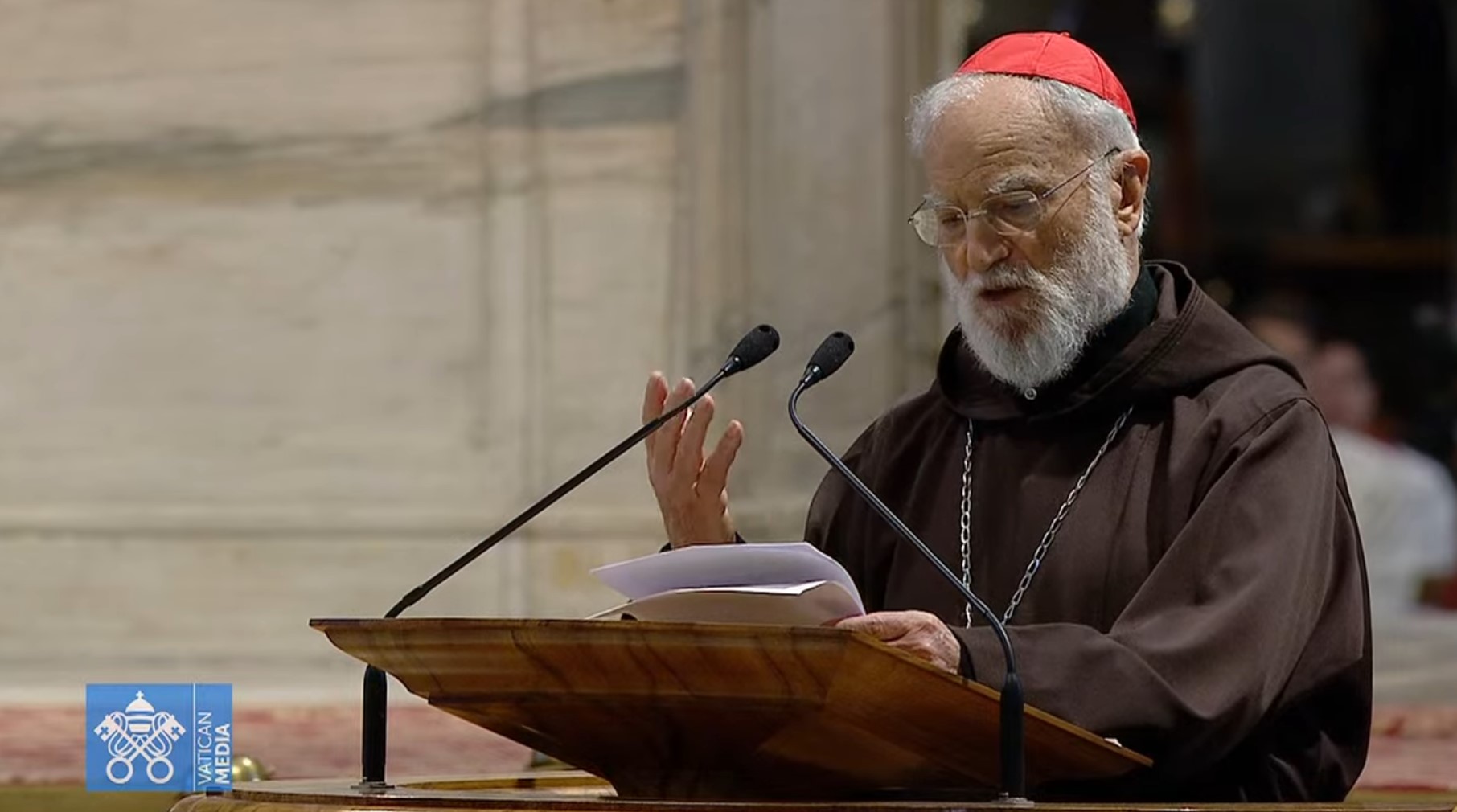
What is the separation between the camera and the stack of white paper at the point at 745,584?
3.39 metres

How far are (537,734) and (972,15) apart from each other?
395 inches

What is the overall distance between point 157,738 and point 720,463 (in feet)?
2.91

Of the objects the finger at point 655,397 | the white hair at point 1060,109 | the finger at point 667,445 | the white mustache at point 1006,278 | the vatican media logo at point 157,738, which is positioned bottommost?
the vatican media logo at point 157,738

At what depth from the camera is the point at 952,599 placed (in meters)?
4.42

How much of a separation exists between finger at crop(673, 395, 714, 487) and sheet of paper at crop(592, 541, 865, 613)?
58 cm

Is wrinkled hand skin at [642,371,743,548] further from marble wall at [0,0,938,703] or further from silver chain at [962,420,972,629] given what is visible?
marble wall at [0,0,938,703]

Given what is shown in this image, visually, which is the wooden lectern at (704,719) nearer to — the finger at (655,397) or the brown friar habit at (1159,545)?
the brown friar habit at (1159,545)

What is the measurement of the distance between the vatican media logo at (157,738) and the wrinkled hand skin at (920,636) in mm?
991

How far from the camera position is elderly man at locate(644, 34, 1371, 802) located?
3.81 metres

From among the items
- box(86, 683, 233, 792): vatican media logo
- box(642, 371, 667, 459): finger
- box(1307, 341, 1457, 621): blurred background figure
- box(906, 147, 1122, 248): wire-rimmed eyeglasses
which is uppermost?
box(906, 147, 1122, 248): wire-rimmed eyeglasses

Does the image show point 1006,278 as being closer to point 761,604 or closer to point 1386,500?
point 761,604

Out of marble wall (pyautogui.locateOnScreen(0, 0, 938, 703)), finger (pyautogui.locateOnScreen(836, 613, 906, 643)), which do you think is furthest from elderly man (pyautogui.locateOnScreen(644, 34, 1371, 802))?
marble wall (pyautogui.locateOnScreen(0, 0, 938, 703))

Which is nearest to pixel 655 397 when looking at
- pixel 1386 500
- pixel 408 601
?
pixel 408 601

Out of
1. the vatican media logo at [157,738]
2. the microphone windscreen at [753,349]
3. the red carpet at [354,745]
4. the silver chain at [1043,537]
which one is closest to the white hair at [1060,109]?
the silver chain at [1043,537]
